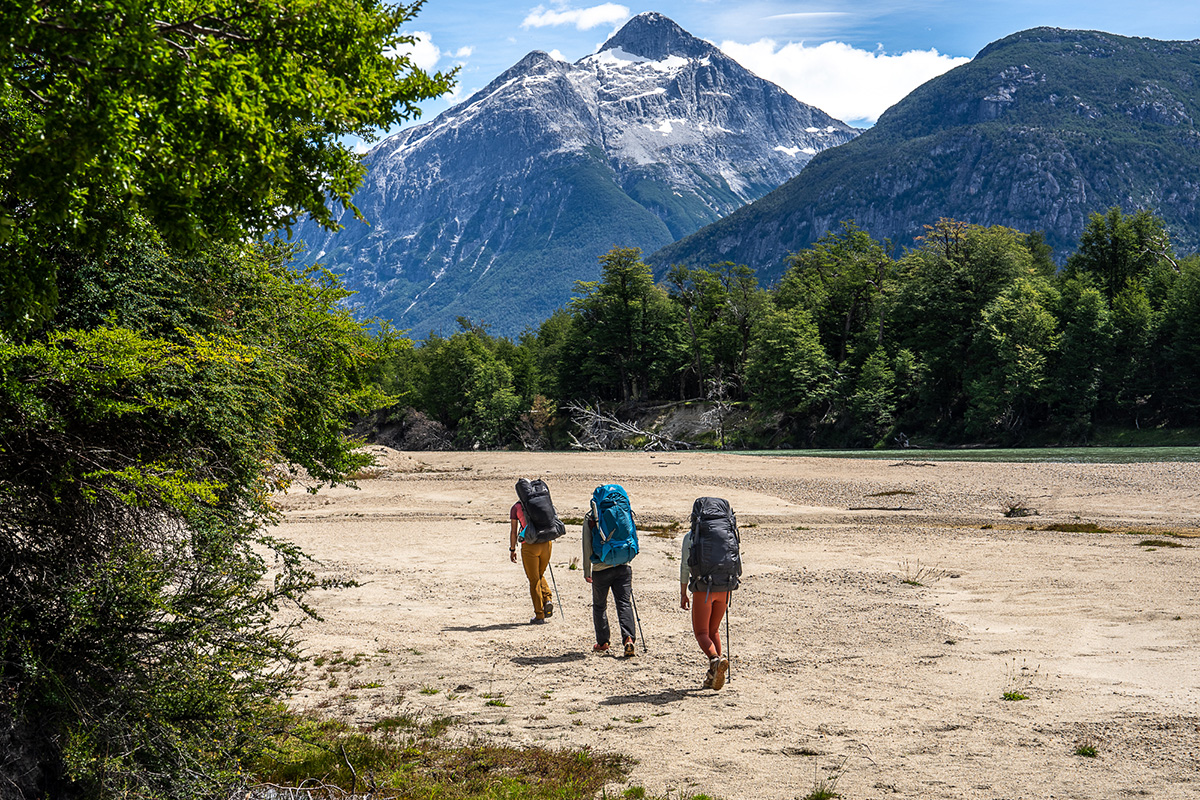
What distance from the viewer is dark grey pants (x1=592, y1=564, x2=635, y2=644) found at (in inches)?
412

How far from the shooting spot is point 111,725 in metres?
5.99

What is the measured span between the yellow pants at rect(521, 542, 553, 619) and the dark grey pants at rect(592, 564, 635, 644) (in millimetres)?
1389

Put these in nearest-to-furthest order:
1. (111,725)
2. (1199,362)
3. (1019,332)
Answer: (111,725)
(1199,362)
(1019,332)

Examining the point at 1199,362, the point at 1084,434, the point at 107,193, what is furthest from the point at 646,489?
the point at 1199,362

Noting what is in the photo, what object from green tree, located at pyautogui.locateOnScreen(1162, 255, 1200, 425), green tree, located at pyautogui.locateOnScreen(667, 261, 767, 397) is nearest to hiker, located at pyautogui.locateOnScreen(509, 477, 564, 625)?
green tree, located at pyautogui.locateOnScreen(1162, 255, 1200, 425)

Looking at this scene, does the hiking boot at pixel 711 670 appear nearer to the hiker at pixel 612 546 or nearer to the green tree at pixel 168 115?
the hiker at pixel 612 546

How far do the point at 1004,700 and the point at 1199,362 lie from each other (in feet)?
182

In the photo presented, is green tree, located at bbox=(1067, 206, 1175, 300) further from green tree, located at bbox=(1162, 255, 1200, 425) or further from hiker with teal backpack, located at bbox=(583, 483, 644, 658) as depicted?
hiker with teal backpack, located at bbox=(583, 483, 644, 658)

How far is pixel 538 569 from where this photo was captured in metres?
12.1

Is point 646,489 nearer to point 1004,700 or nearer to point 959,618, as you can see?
point 959,618

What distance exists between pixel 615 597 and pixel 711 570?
2162mm

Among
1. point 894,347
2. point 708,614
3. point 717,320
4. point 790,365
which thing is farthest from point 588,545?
point 717,320

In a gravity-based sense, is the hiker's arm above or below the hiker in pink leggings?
above

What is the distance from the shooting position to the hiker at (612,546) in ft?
33.5
